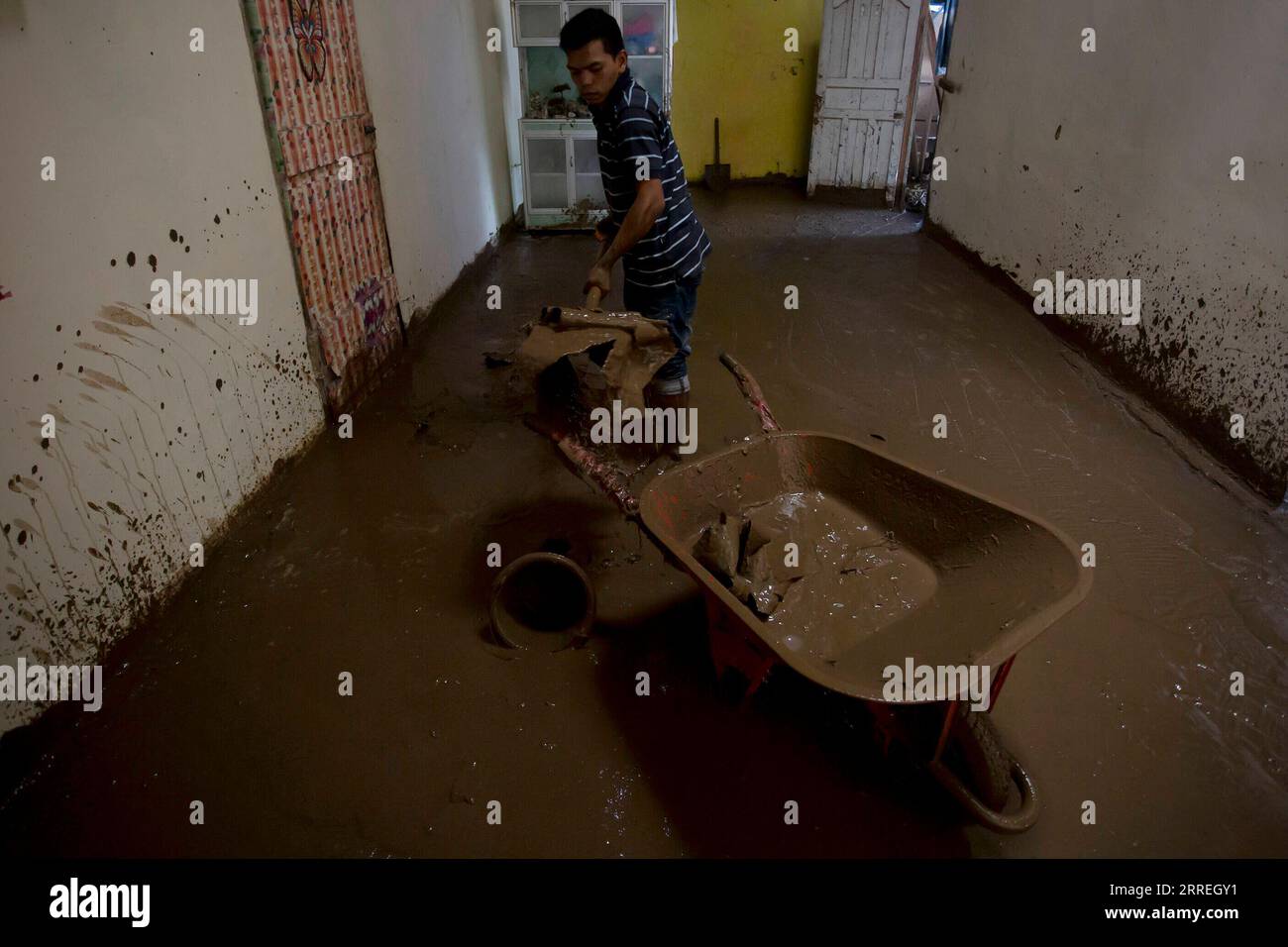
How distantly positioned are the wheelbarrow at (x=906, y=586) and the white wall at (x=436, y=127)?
2622 mm

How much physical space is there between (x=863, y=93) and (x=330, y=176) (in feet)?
19.7

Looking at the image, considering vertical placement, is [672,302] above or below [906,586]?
above

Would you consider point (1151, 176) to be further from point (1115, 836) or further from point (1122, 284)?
point (1115, 836)

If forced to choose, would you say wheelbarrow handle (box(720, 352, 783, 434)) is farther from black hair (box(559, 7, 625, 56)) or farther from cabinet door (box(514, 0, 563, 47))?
cabinet door (box(514, 0, 563, 47))

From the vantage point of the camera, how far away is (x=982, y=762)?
1648mm

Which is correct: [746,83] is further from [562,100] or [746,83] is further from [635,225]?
[635,225]

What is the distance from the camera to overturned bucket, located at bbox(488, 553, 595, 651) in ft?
7.28

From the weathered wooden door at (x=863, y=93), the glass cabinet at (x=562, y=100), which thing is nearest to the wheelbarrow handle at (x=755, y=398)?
the glass cabinet at (x=562, y=100)

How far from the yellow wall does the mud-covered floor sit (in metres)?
5.92

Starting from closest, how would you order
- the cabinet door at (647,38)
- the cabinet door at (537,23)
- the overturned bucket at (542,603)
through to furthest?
the overturned bucket at (542,603), the cabinet door at (537,23), the cabinet door at (647,38)

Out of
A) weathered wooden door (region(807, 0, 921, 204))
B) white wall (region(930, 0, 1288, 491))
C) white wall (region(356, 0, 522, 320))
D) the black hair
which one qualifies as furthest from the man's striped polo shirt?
weathered wooden door (region(807, 0, 921, 204))

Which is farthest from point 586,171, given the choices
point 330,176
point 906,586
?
point 906,586

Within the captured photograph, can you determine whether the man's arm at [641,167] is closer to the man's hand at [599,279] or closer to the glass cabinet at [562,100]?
the man's hand at [599,279]

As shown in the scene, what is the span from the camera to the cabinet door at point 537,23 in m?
5.68
